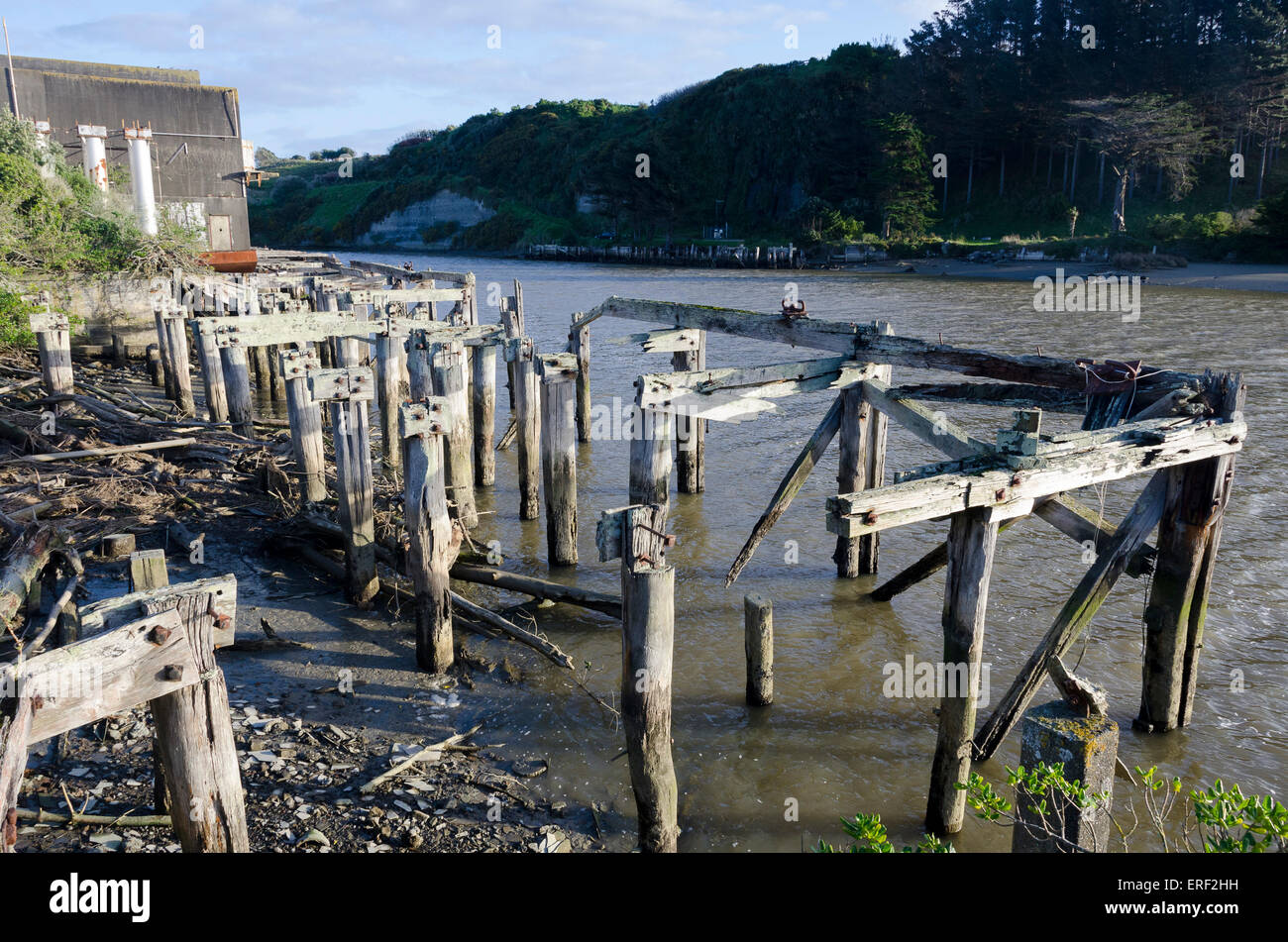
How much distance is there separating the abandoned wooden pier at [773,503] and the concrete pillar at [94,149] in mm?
20539

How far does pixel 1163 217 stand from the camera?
50.1m

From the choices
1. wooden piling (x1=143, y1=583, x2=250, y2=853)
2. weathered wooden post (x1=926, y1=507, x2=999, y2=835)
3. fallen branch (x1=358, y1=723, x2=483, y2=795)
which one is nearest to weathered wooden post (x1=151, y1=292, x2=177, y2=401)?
fallen branch (x1=358, y1=723, x2=483, y2=795)

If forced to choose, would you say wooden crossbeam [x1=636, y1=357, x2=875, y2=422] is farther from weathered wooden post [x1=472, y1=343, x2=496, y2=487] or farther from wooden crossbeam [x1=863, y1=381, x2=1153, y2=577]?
weathered wooden post [x1=472, y1=343, x2=496, y2=487]

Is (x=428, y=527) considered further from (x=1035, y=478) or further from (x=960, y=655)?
(x=1035, y=478)

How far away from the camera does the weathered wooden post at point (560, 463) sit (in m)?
10.5

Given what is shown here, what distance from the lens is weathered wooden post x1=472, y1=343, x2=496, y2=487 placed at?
45.6 feet

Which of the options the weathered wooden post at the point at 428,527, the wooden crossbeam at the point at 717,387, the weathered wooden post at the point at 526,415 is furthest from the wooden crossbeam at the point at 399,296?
the weathered wooden post at the point at 428,527

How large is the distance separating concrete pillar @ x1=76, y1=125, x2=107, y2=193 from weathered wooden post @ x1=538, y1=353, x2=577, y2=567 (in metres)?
27.0

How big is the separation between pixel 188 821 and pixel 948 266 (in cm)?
5707

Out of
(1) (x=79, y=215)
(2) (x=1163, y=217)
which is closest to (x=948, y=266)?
(2) (x=1163, y=217)

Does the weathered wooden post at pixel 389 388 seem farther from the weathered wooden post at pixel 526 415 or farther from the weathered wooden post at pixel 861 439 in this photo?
the weathered wooden post at pixel 861 439

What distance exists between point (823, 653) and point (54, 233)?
19.2 m
